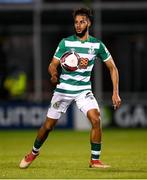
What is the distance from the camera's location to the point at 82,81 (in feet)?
42.3

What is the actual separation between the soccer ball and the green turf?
5.02 ft

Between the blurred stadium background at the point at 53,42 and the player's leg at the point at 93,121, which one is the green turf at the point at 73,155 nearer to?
the player's leg at the point at 93,121

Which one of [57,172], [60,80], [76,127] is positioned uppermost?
[60,80]

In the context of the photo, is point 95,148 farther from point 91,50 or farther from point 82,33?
point 82,33

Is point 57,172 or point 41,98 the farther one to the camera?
point 41,98

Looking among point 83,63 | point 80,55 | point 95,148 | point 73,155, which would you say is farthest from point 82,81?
point 73,155

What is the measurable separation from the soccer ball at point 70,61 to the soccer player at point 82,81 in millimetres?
50

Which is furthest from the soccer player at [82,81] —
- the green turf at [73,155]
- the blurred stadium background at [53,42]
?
the blurred stadium background at [53,42]

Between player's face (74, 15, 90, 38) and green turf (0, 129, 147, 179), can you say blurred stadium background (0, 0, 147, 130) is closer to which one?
green turf (0, 129, 147, 179)

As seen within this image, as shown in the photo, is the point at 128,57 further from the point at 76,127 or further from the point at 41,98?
the point at 76,127

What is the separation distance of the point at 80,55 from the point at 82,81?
39 cm

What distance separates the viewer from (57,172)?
40.9 feet

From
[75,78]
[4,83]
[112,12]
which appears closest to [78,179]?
[75,78]

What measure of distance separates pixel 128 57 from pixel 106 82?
54.2 inches
